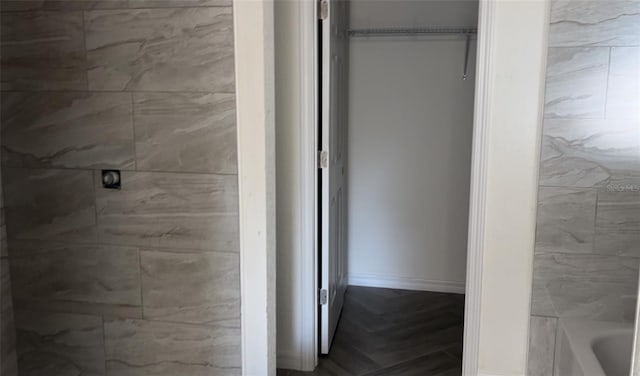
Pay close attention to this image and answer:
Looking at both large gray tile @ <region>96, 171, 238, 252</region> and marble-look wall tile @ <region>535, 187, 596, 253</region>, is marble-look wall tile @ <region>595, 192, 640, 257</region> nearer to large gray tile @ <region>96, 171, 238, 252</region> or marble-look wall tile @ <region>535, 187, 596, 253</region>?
marble-look wall tile @ <region>535, 187, 596, 253</region>

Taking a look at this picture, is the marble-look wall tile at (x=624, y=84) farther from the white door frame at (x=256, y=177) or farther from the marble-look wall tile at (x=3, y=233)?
the marble-look wall tile at (x=3, y=233)

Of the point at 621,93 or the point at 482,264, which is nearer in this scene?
the point at 621,93

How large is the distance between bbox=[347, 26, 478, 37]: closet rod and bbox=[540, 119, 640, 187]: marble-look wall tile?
1.49 metres

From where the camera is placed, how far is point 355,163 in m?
3.78

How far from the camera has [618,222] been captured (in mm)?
2057

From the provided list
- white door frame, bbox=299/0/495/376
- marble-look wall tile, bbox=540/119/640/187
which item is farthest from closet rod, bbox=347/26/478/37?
marble-look wall tile, bbox=540/119/640/187

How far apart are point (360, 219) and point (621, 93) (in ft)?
6.90

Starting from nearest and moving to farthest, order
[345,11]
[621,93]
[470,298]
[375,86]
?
[621,93]
[470,298]
[345,11]
[375,86]

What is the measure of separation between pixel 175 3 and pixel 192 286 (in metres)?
1.18

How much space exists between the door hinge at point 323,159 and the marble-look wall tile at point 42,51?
1.11m

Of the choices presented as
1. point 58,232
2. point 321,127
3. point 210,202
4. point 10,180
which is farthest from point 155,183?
point 321,127

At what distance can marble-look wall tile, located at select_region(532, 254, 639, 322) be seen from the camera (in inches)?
79.4

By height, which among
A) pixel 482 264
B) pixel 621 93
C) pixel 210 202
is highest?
pixel 621 93

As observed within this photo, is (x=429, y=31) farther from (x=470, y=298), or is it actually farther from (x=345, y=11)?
(x=470, y=298)
